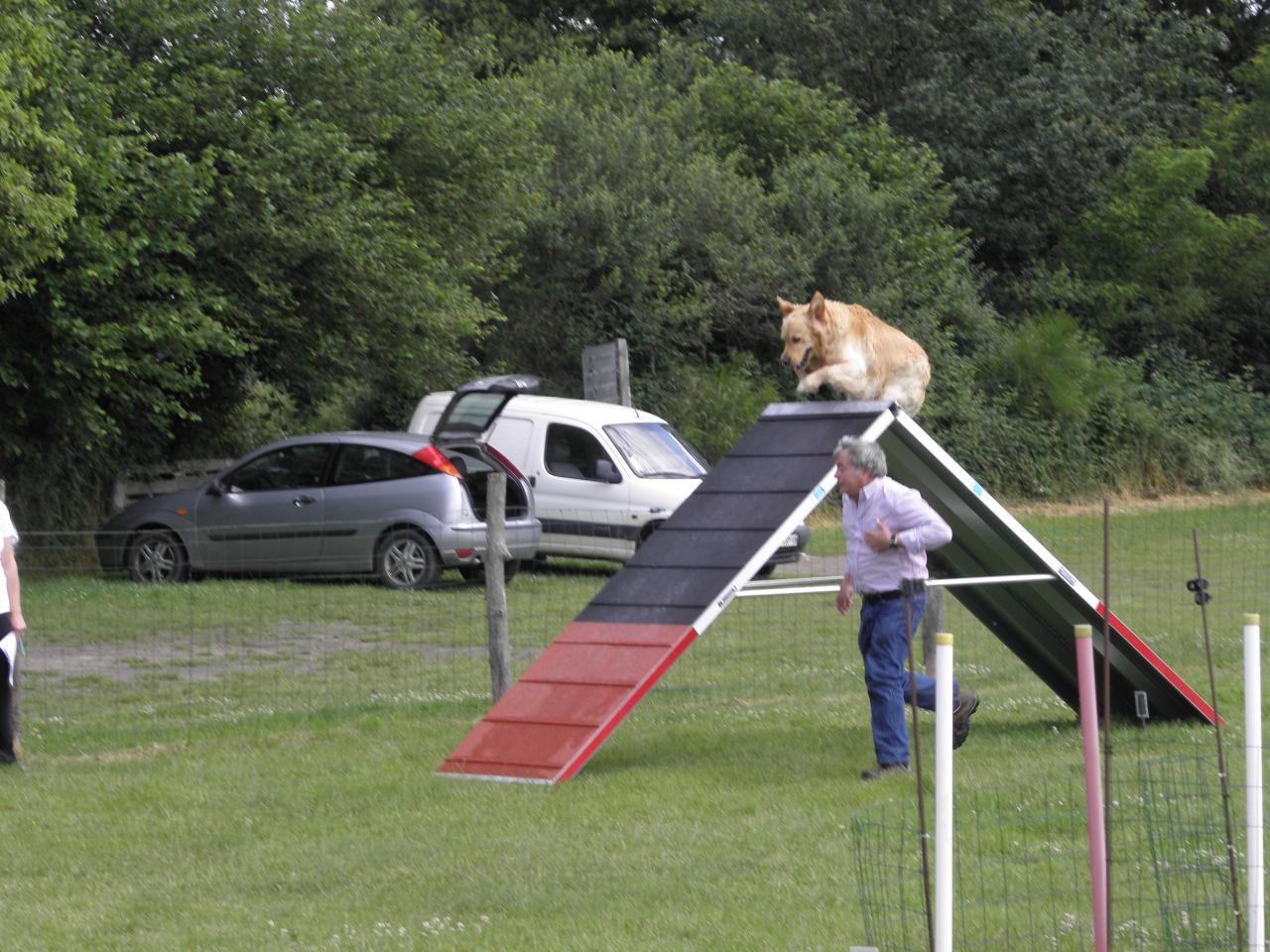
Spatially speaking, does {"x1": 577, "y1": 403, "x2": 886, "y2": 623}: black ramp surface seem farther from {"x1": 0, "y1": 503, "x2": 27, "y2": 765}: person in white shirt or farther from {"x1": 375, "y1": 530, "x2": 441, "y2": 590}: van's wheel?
{"x1": 375, "y1": 530, "x2": 441, "y2": 590}: van's wheel

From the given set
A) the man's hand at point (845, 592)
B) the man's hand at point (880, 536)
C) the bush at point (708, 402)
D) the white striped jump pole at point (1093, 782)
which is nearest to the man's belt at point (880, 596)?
the man's hand at point (845, 592)

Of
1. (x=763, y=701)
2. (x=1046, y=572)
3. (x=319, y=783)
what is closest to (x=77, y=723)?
(x=319, y=783)

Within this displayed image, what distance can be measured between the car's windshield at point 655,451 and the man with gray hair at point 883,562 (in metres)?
10.8

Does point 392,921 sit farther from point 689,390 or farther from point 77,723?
point 689,390

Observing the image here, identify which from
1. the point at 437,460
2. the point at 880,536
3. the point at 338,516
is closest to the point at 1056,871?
the point at 880,536

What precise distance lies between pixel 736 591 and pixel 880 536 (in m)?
0.77

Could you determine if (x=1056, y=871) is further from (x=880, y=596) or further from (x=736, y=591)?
(x=736, y=591)

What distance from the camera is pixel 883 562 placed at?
8242 mm

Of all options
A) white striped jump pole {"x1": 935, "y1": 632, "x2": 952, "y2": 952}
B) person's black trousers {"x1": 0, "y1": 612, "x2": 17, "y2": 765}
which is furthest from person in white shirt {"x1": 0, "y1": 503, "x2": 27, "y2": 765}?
white striped jump pole {"x1": 935, "y1": 632, "x2": 952, "y2": 952}

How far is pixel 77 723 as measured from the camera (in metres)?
10.7

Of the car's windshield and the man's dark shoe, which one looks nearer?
the man's dark shoe

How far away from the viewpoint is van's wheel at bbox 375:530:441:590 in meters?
16.9

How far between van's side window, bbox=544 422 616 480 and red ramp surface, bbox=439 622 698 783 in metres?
10.5

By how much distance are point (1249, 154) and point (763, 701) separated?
89.7 feet
